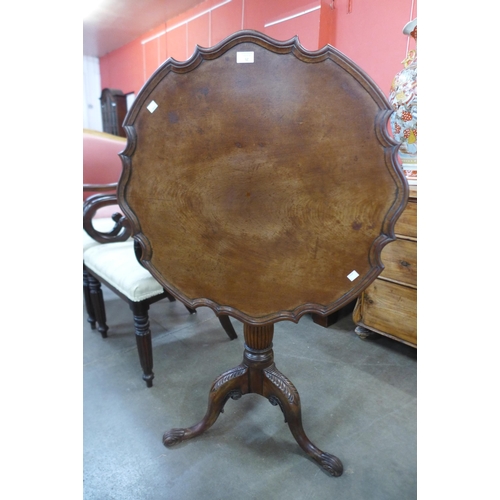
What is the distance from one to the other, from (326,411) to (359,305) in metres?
0.69

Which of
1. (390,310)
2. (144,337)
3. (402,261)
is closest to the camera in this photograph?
(144,337)

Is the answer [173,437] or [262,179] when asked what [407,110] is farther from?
[173,437]

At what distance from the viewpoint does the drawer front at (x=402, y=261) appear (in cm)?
165

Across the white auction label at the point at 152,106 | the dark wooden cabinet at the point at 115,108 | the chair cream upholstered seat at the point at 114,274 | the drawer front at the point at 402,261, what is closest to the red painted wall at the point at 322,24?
the white auction label at the point at 152,106

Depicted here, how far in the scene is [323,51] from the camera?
0.79 m

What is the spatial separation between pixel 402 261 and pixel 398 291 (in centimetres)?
17

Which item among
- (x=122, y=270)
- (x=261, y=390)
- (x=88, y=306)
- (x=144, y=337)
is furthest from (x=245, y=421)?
(x=88, y=306)

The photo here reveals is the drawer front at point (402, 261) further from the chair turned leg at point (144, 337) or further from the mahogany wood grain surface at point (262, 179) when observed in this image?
the chair turned leg at point (144, 337)

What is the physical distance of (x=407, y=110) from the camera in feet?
4.83
